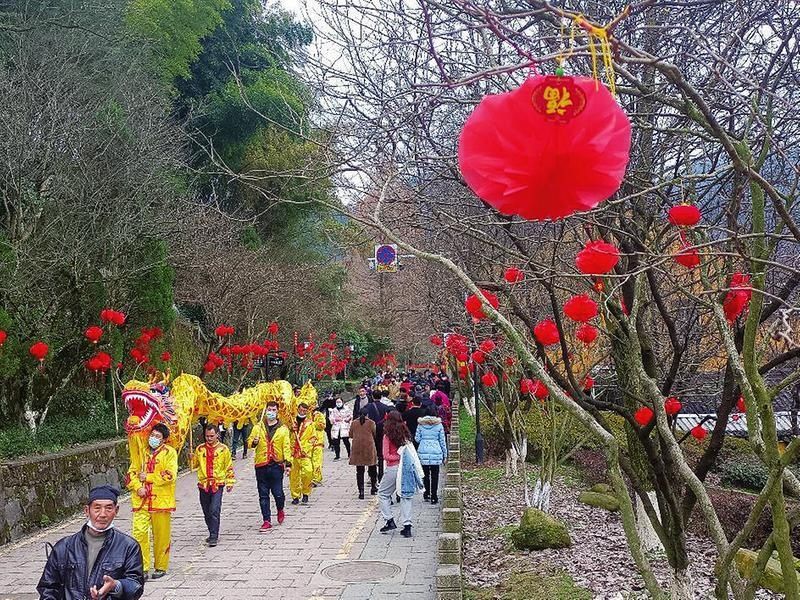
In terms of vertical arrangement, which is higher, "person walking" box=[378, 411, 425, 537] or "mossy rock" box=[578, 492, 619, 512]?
"person walking" box=[378, 411, 425, 537]

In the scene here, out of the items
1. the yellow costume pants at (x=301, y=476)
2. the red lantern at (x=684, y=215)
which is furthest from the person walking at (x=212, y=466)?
the red lantern at (x=684, y=215)

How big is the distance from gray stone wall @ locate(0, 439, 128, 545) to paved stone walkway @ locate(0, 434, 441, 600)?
265 mm

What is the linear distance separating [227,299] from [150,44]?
7492 mm

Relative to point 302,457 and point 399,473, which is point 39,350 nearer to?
point 302,457

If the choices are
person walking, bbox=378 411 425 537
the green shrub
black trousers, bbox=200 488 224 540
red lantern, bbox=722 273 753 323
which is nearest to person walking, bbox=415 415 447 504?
person walking, bbox=378 411 425 537

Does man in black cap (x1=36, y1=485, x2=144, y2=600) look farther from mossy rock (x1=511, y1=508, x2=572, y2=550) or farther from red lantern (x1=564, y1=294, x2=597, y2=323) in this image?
mossy rock (x1=511, y1=508, x2=572, y2=550)

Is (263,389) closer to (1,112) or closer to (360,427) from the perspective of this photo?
(360,427)

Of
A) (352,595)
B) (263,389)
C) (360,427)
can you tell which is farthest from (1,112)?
(352,595)

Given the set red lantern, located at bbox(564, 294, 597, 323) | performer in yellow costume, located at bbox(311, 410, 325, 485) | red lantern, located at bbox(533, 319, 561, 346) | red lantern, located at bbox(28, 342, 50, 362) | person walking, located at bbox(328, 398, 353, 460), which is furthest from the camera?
person walking, located at bbox(328, 398, 353, 460)

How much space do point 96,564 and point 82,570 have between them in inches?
3.3

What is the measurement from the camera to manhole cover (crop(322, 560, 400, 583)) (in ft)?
29.9

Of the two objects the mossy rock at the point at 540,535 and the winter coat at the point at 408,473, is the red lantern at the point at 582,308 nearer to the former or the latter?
the mossy rock at the point at 540,535

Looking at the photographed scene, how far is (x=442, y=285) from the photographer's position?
55.8ft

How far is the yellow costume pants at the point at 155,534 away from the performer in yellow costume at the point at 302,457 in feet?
15.7
